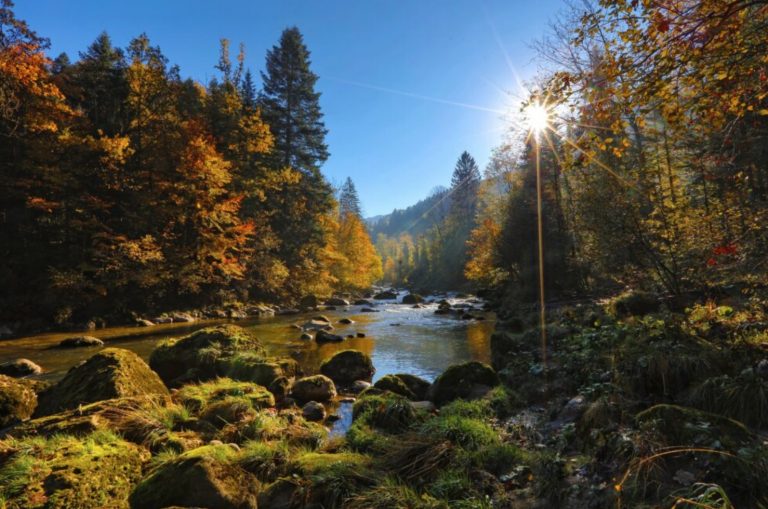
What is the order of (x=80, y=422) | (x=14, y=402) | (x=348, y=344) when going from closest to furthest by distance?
1. (x=80, y=422)
2. (x=14, y=402)
3. (x=348, y=344)

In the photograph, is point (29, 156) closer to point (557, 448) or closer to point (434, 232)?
point (557, 448)

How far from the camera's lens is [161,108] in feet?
78.6

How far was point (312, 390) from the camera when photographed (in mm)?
8672

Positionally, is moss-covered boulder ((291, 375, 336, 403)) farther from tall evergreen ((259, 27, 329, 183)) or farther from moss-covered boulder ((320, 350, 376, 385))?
tall evergreen ((259, 27, 329, 183))

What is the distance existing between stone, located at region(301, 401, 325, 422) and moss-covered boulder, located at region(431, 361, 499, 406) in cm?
240

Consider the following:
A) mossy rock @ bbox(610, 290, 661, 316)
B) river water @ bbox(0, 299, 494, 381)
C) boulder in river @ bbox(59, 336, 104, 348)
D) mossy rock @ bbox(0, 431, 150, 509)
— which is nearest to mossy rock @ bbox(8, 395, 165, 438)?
mossy rock @ bbox(0, 431, 150, 509)

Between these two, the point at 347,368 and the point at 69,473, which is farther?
the point at 347,368

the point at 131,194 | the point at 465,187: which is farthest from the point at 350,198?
the point at 131,194

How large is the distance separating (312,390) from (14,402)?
5046mm

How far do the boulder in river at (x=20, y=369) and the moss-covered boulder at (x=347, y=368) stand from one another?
7.71 metres

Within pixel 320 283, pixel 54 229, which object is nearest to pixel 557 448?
pixel 54 229

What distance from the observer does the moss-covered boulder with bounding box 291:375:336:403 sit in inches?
339

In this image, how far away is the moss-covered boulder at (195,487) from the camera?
3566 mm

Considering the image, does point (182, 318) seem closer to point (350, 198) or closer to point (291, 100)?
point (291, 100)
